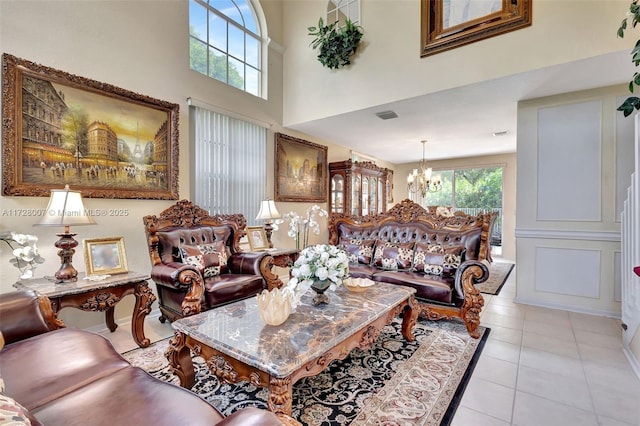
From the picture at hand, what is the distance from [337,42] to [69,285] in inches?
157

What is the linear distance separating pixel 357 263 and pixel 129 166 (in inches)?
110

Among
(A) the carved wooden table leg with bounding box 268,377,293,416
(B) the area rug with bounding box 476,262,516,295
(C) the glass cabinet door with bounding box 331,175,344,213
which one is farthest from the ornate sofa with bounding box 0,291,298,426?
(C) the glass cabinet door with bounding box 331,175,344,213

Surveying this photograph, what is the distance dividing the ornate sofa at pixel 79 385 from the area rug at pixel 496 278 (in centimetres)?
430

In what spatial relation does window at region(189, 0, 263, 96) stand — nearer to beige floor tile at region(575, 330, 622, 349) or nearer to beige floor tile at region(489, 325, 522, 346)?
beige floor tile at region(489, 325, 522, 346)

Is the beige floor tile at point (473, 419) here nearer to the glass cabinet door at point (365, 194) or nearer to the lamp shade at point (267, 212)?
the lamp shade at point (267, 212)

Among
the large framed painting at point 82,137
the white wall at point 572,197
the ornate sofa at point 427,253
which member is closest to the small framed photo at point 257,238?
the ornate sofa at point 427,253

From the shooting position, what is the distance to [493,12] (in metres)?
3.08

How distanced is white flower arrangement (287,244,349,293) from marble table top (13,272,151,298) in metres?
1.45

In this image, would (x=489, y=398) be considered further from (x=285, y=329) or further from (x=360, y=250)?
(x=360, y=250)

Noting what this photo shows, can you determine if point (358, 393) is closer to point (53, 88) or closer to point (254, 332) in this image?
point (254, 332)

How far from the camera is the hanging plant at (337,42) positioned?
154 inches

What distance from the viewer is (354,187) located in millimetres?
6082

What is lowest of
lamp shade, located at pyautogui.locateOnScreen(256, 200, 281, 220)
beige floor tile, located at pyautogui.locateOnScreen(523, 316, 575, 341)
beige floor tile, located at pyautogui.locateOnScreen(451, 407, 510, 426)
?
beige floor tile, located at pyautogui.locateOnScreen(523, 316, 575, 341)

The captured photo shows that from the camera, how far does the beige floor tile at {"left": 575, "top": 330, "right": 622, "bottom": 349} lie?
254 centimetres
